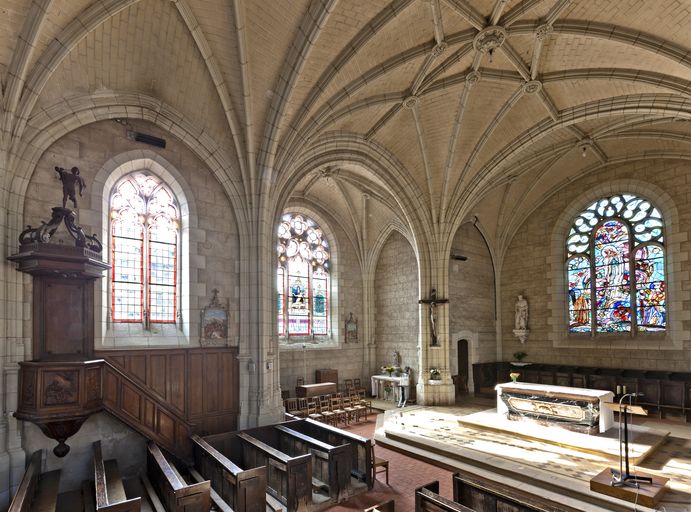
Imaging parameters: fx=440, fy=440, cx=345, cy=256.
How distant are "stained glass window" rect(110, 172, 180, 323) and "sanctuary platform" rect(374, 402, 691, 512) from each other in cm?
598

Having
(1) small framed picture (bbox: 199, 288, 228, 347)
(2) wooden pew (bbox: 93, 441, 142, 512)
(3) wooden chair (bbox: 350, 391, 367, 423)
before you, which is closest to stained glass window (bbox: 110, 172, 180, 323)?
(1) small framed picture (bbox: 199, 288, 228, 347)

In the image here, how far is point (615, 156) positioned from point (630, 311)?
505 centimetres

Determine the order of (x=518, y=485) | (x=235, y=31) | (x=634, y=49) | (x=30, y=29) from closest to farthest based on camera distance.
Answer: (x=30, y=29), (x=518, y=485), (x=235, y=31), (x=634, y=49)

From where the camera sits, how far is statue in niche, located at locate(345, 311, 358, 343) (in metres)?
17.0

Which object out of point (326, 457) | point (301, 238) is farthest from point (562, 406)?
point (301, 238)

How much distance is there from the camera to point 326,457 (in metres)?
7.52

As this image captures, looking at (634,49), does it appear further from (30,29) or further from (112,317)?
(112,317)

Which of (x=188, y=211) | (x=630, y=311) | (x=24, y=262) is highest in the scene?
(x=188, y=211)

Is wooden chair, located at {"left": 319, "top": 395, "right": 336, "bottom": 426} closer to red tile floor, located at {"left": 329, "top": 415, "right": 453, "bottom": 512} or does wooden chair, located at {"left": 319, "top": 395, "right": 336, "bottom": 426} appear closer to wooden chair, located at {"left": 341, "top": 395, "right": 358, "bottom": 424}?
wooden chair, located at {"left": 341, "top": 395, "right": 358, "bottom": 424}

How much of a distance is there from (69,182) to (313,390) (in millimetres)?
9065

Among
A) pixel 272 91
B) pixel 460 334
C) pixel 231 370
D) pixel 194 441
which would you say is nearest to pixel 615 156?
pixel 460 334

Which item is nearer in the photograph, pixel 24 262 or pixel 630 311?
Answer: pixel 24 262

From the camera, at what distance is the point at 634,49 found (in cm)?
914

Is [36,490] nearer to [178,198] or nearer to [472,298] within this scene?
[178,198]
